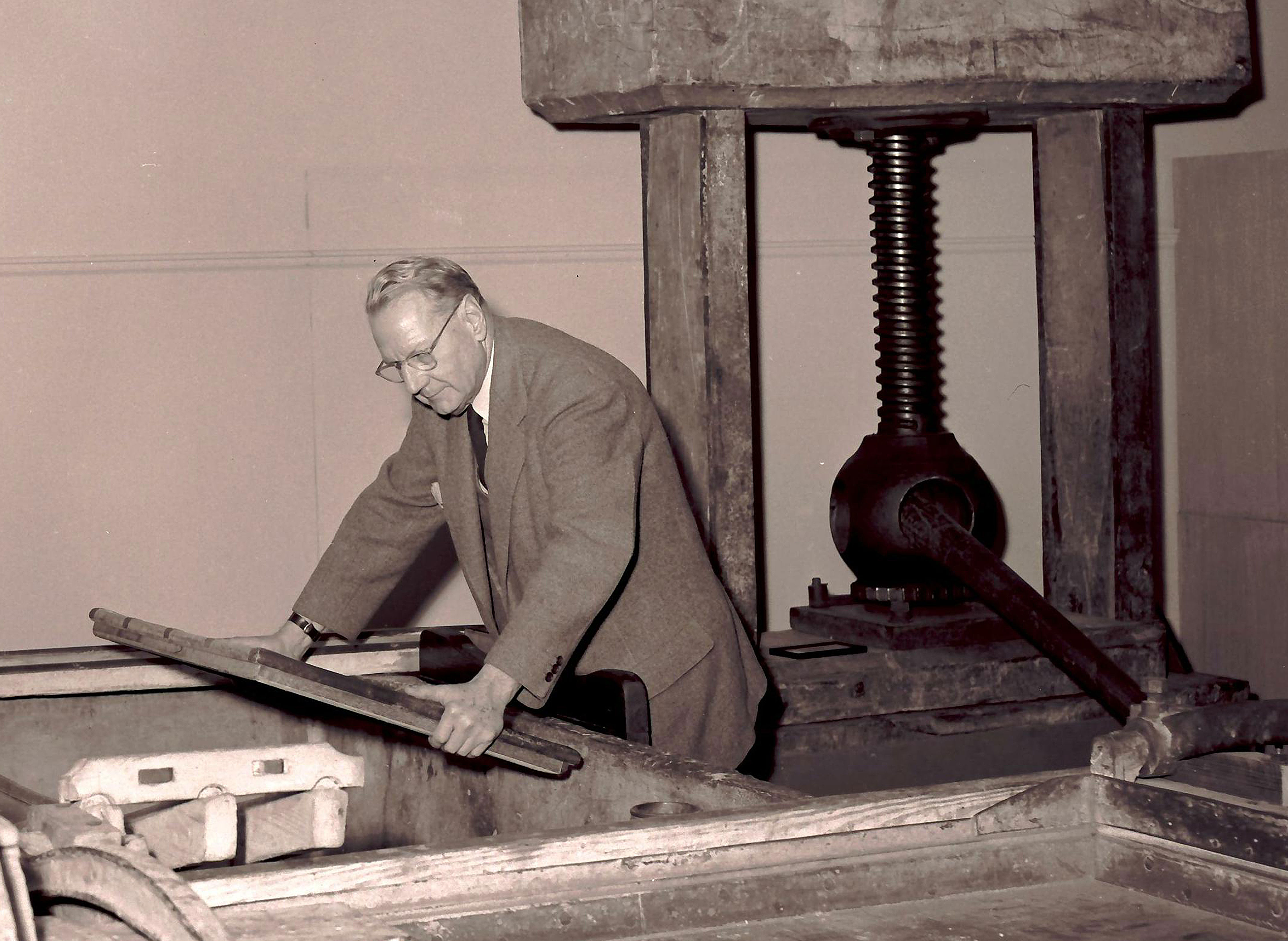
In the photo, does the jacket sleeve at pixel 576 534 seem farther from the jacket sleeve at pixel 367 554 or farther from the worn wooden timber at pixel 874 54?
the worn wooden timber at pixel 874 54

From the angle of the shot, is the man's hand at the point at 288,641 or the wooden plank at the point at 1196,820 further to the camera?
the man's hand at the point at 288,641

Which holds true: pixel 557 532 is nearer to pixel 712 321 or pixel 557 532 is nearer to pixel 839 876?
pixel 839 876

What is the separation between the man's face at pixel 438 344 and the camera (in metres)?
2.53

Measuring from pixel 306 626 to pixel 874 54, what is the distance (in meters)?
1.92

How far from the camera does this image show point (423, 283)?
2.53m

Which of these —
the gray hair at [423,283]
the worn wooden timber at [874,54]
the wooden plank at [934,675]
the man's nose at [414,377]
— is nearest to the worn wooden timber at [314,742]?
the man's nose at [414,377]

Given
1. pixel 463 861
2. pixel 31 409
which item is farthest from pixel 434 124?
pixel 463 861

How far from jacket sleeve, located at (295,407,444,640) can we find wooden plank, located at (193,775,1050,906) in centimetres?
142

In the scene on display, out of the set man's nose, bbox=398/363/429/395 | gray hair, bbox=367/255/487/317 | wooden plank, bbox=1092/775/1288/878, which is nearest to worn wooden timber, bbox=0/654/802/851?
man's nose, bbox=398/363/429/395

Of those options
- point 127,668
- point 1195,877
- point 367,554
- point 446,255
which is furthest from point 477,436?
point 446,255

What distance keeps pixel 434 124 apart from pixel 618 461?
2.63 metres

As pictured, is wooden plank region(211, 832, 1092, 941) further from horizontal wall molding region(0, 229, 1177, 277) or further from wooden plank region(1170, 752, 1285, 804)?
horizontal wall molding region(0, 229, 1177, 277)

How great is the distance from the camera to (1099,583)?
4.54 m

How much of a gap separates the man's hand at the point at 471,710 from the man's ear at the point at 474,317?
0.54m
